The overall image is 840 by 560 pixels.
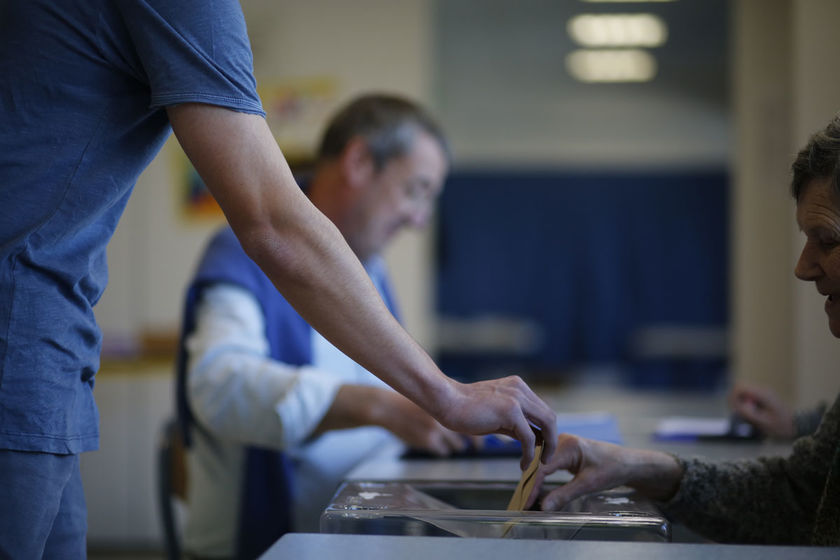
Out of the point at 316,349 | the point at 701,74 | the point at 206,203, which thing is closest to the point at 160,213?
the point at 206,203

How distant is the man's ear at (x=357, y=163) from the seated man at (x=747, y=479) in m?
0.86

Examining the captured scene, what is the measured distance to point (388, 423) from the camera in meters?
1.44

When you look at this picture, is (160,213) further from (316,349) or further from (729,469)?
(729,469)

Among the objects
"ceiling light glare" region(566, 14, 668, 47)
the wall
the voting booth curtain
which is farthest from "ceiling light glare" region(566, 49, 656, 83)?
the wall

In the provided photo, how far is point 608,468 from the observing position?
112 cm

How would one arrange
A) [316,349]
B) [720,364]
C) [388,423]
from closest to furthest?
1. [388,423]
2. [316,349]
3. [720,364]

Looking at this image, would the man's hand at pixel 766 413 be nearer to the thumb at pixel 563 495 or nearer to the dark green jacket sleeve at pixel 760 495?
the dark green jacket sleeve at pixel 760 495

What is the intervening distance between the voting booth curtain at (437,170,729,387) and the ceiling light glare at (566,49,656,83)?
3.33 feet

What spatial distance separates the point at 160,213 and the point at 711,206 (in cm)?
503

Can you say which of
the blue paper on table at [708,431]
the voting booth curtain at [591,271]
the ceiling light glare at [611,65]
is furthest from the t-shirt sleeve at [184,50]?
the voting booth curtain at [591,271]

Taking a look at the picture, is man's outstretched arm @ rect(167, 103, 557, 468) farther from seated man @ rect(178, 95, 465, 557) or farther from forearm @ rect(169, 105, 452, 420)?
seated man @ rect(178, 95, 465, 557)

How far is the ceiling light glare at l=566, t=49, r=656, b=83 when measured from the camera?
6.02 m

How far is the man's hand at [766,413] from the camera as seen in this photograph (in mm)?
1720

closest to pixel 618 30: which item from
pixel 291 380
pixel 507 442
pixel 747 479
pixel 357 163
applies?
pixel 357 163
